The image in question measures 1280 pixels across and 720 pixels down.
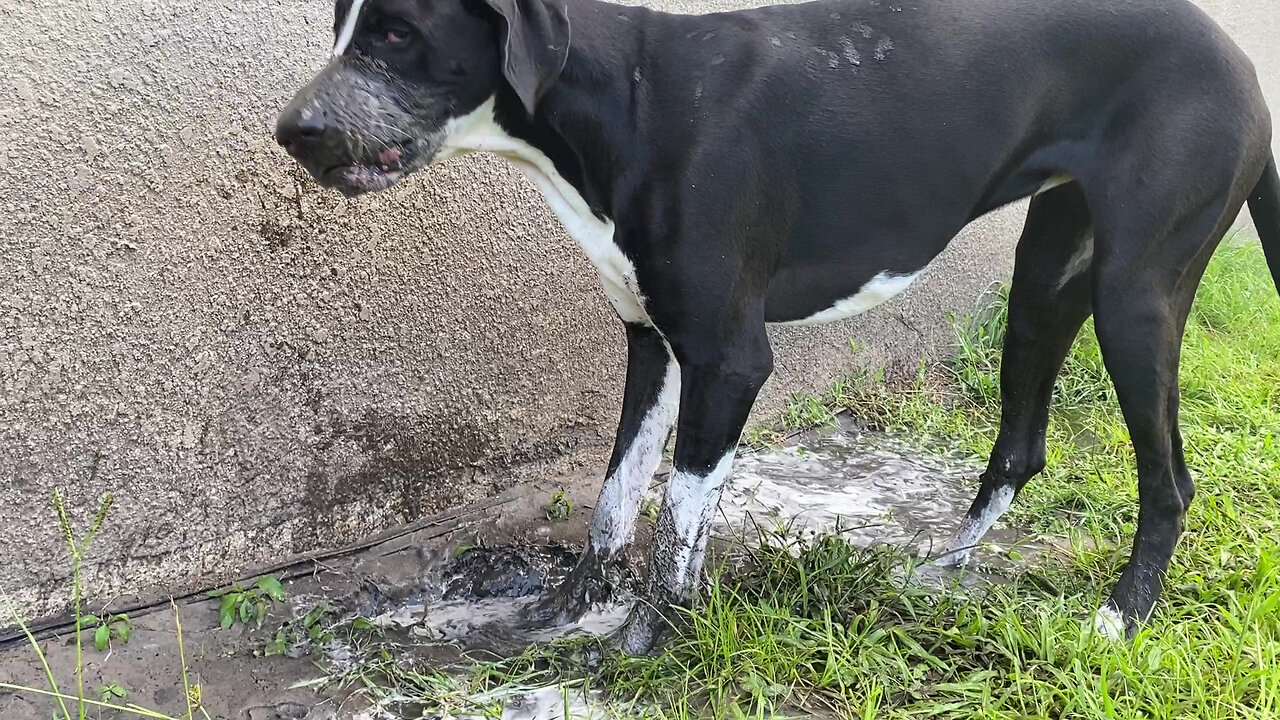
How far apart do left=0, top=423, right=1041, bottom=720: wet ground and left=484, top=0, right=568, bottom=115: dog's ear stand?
1.23m

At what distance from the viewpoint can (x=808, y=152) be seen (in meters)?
2.20

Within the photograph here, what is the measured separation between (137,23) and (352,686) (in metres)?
1.49

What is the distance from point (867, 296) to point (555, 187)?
0.80 metres

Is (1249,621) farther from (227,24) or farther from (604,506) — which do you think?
(227,24)

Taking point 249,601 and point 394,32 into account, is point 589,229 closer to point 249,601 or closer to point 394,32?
point 394,32

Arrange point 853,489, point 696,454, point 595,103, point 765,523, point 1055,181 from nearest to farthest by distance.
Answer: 1. point 595,103
2. point 696,454
3. point 1055,181
4. point 765,523
5. point 853,489

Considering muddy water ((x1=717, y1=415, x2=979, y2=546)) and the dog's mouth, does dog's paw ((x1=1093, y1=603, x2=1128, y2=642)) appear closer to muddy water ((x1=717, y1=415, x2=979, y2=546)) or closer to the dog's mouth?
muddy water ((x1=717, y1=415, x2=979, y2=546))

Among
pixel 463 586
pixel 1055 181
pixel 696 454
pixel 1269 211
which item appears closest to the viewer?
pixel 696 454

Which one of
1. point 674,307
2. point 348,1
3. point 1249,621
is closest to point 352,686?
point 674,307

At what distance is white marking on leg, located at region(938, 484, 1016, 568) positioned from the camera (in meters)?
2.83

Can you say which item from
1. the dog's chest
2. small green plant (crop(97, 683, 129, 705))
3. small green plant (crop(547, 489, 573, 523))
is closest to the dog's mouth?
the dog's chest

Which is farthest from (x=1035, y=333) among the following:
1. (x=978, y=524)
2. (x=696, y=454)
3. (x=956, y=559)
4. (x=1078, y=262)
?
(x=696, y=454)

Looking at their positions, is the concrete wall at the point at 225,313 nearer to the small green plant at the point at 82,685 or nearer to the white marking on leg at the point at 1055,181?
the small green plant at the point at 82,685

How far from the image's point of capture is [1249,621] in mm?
2303
